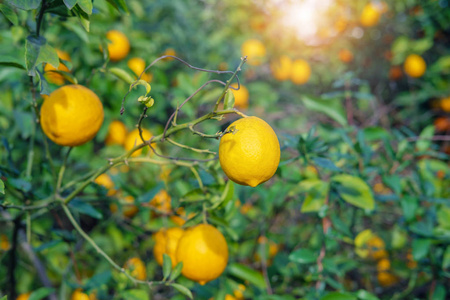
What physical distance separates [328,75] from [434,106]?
1078 millimetres

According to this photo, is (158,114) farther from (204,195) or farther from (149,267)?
(204,195)

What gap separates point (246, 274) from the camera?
3.76 ft

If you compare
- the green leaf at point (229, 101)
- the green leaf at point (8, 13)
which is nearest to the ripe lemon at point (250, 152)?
the green leaf at point (229, 101)

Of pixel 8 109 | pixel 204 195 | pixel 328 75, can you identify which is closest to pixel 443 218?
pixel 204 195

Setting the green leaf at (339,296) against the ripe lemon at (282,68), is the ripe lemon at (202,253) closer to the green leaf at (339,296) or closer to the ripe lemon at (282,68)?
the green leaf at (339,296)

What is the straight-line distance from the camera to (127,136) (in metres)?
1.80

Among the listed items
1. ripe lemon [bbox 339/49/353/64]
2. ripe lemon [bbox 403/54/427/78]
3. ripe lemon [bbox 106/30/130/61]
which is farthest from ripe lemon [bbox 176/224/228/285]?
ripe lemon [bbox 339/49/353/64]

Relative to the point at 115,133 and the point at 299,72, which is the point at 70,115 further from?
the point at 299,72

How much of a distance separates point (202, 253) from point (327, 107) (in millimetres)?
765

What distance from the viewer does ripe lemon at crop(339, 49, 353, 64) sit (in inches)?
122

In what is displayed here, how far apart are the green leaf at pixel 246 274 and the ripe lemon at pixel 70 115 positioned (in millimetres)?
654

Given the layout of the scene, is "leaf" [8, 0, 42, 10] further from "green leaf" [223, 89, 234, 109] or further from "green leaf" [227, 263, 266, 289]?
"green leaf" [227, 263, 266, 289]

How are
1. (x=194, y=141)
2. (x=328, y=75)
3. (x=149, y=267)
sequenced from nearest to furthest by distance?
(x=194, y=141), (x=149, y=267), (x=328, y=75)

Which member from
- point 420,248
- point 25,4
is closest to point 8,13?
point 25,4
